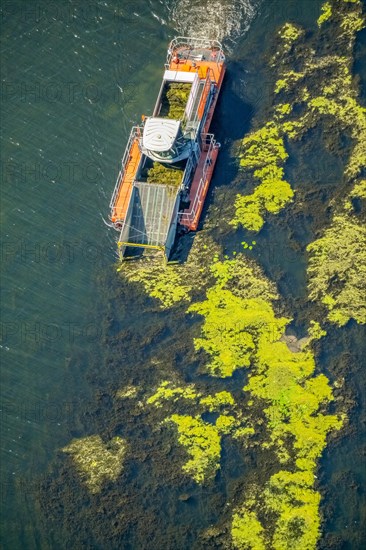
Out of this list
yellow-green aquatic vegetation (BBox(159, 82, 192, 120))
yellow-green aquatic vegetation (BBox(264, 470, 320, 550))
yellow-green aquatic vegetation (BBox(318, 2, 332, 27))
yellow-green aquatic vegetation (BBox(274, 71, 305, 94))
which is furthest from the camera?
yellow-green aquatic vegetation (BBox(318, 2, 332, 27))

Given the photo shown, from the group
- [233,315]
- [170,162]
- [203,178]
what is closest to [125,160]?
[170,162]

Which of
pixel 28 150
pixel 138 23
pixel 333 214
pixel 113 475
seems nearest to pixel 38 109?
pixel 28 150

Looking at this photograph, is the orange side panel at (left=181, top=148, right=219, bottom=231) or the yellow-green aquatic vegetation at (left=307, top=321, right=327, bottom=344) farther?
the orange side panel at (left=181, top=148, right=219, bottom=231)

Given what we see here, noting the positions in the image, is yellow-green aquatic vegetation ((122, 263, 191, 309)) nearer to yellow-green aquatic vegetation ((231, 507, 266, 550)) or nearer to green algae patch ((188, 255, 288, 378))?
green algae patch ((188, 255, 288, 378))

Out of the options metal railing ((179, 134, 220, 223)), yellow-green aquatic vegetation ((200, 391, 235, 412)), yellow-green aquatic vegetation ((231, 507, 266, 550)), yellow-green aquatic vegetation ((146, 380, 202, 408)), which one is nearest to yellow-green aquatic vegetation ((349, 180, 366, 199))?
metal railing ((179, 134, 220, 223))

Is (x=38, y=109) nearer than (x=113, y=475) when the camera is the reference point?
No

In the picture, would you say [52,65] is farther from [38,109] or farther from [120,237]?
[120,237]
